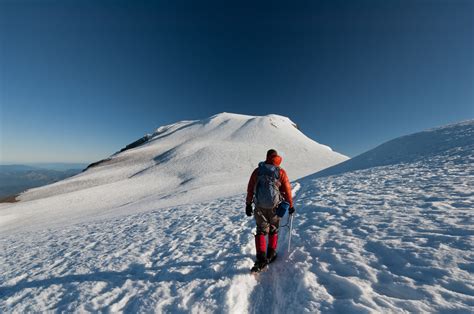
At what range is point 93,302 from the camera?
4863mm

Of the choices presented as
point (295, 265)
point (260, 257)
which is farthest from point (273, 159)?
point (295, 265)

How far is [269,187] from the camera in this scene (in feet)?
18.1

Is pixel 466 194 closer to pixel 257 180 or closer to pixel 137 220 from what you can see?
pixel 257 180

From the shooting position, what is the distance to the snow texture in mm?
4164

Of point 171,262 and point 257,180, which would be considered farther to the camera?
point 171,262

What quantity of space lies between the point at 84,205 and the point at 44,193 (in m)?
17.7

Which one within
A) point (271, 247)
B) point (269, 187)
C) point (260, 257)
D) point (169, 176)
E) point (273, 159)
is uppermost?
point (273, 159)

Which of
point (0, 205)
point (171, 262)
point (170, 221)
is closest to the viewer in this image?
point (171, 262)

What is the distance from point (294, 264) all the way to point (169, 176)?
34.2m

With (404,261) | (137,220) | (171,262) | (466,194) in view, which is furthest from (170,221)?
(466,194)

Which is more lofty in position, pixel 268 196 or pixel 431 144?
pixel 431 144

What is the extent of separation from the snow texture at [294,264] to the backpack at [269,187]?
171cm

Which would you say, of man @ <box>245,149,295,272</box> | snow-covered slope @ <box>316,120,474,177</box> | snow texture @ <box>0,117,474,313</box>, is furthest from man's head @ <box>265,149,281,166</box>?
snow-covered slope @ <box>316,120,474,177</box>

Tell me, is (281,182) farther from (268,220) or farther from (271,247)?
(271,247)
